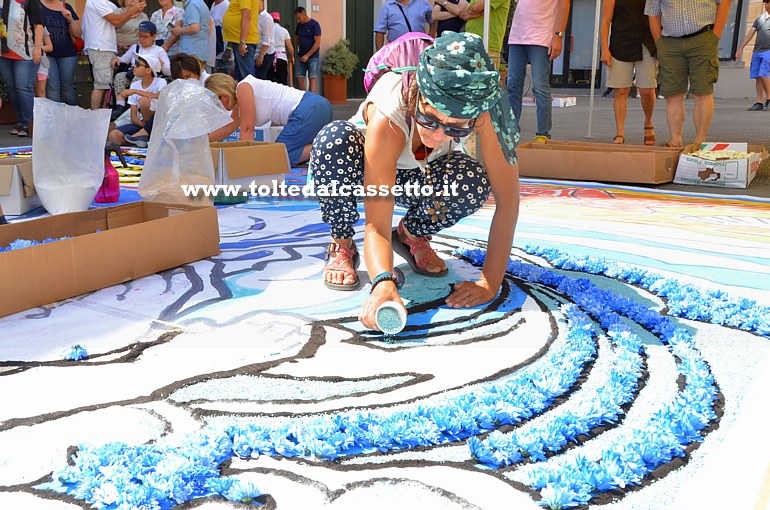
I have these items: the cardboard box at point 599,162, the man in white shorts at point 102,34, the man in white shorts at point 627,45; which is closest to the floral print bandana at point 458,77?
the cardboard box at point 599,162

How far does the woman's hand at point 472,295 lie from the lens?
1787mm

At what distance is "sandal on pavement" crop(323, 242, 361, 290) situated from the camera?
1966 mm

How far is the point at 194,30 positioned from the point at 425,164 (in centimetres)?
464

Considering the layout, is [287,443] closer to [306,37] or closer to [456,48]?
[456,48]

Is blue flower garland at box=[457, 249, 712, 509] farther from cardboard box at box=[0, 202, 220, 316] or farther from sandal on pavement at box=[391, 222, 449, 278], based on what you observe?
cardboard box at box=[0, 202, 220, 316]

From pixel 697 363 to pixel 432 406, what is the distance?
589 millimetres

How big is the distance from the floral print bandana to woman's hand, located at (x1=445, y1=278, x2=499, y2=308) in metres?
0.50

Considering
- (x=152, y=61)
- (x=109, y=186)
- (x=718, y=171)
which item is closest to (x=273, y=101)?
(x=109, y=186)

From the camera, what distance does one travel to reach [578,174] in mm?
3922

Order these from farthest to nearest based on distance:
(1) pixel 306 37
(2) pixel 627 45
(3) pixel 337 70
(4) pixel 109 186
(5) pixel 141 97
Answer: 1. (3) pixel 337 70
2. (1) pixel 306 37
3. (5) pixel 141 97
4. (2) pixel 627 45
5. (4) pixel 109 186

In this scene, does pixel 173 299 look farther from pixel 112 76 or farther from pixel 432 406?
pixel 112 76

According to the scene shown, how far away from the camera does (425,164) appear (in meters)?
1.88

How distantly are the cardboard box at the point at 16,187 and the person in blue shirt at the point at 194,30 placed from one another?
3.21 m

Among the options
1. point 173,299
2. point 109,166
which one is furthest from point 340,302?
point 109,166
